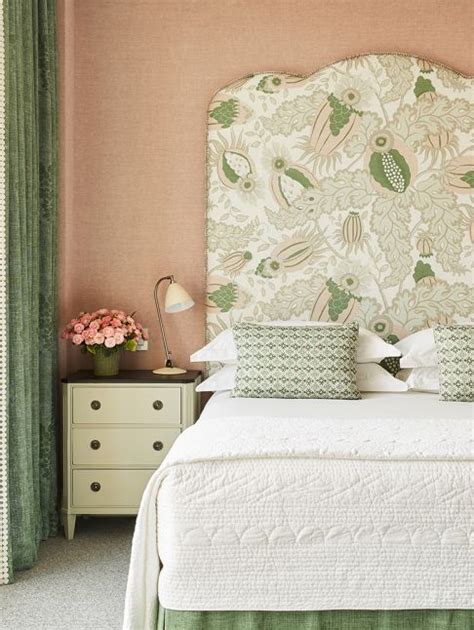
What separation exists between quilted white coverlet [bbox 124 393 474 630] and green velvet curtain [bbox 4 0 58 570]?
112cm

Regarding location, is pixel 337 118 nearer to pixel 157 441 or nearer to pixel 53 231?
pixel 53 231

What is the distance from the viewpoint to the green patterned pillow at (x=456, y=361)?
3.14m

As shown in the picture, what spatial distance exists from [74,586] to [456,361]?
1.81 m

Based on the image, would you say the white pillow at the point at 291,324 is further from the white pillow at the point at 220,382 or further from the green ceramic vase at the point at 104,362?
the green ceramic vase at the point at 104,362

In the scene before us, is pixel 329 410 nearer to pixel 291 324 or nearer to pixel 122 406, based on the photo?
pixel 291 324

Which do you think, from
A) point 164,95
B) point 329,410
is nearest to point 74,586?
point 329,410

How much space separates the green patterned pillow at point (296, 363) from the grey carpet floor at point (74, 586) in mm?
901

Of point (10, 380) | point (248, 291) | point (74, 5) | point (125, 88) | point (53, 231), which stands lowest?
point (10, 380)

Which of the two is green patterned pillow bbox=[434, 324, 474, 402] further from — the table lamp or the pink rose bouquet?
the pink rose bouquet

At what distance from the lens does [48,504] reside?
3.42 m

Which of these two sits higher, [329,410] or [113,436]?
[329,410]

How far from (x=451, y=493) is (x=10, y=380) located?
1765 mm

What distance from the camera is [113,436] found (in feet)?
11.3

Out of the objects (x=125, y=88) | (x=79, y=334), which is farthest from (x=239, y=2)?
(x=79, y=334)
